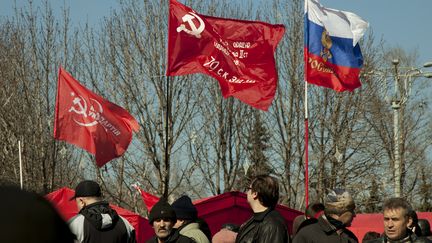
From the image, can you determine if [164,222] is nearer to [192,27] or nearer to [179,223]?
[179,223]

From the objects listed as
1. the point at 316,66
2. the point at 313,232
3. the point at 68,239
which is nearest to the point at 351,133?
the point at 316,66

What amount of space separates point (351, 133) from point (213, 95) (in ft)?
19.0

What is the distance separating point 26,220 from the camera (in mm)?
795

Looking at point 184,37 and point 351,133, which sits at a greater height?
point 184,37

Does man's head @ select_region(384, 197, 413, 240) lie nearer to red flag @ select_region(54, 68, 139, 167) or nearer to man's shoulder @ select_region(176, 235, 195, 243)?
man's shoulder @ select_region(176, 235, 195, 243)

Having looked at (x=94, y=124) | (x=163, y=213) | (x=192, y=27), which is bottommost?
(x=94, y=124)

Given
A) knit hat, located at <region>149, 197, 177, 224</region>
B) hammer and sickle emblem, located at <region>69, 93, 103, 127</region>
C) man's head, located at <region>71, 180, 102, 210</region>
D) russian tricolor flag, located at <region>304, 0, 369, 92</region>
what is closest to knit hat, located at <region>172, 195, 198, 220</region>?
knit hat, located at <region>149, 197, 177, 224</region>

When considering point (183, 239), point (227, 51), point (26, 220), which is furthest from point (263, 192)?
point (227, 51)

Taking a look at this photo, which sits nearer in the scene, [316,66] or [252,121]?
[316,66]

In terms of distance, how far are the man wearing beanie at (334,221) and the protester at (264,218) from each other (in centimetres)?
19

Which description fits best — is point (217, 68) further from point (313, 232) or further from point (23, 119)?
point (23, 119)

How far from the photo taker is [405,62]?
48.8 m

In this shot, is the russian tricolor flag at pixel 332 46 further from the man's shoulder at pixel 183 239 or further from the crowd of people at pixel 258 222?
the man's shoulder at pixel 183 239

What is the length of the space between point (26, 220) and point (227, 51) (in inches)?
640
